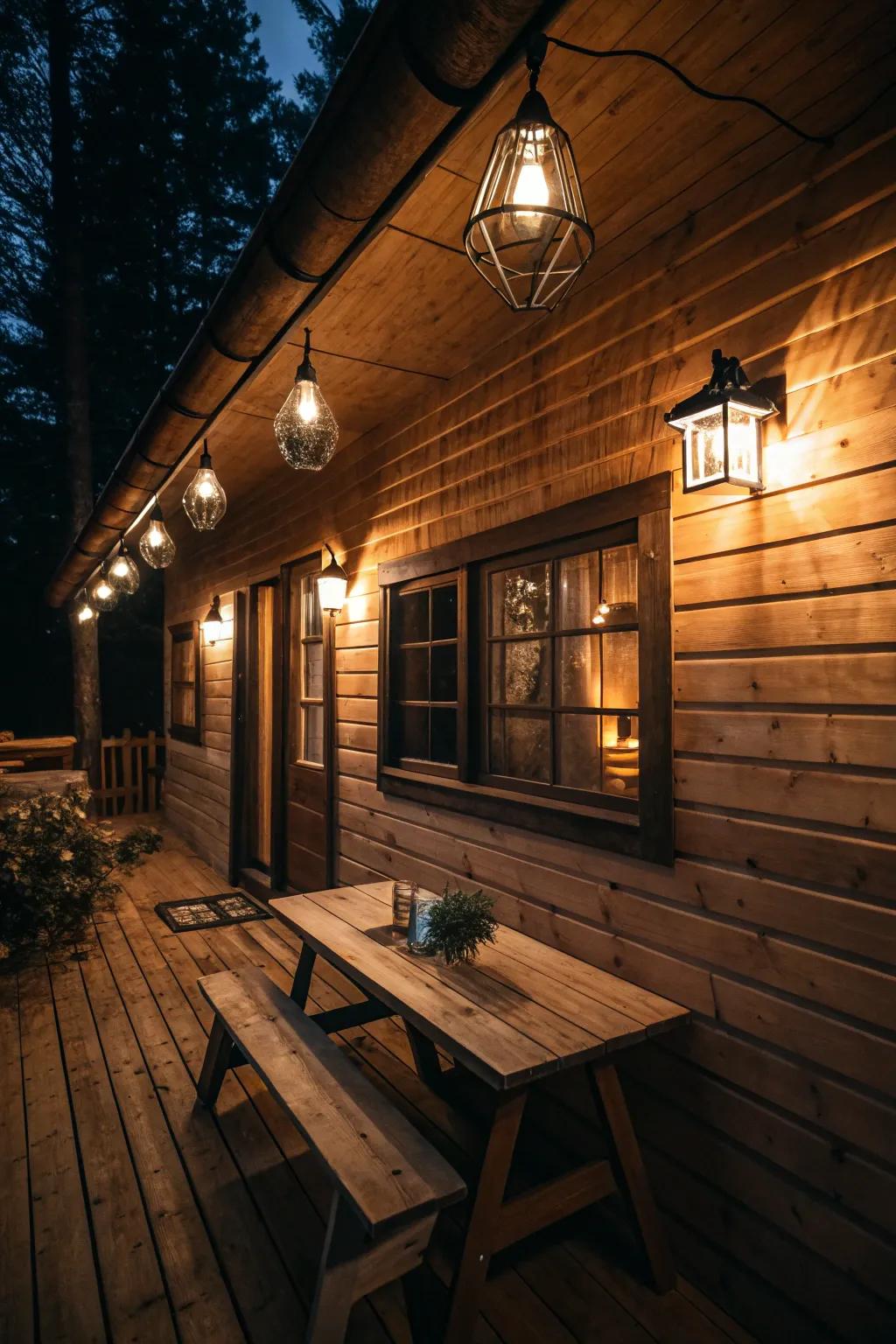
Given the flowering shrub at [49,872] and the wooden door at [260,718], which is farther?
the wooden door at [260,718]

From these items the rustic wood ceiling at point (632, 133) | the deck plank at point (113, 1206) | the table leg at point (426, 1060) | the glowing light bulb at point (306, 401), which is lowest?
the deck plank at point (113, 1206)

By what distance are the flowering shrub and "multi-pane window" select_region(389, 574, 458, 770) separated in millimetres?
2291

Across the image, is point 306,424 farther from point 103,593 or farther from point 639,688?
point 103,593

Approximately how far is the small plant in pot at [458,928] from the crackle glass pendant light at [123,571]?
4278 millimetres

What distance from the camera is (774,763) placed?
1885 mm

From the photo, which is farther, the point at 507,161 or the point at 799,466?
the point at 799,466

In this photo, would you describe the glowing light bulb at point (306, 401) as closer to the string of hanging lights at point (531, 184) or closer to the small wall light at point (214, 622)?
the string of hanging lights at point (531, 184)

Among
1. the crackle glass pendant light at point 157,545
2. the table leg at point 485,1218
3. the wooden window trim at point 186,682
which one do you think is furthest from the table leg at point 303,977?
the wooden window trim at point 186,682

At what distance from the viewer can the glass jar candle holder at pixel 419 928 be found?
237 centimetres

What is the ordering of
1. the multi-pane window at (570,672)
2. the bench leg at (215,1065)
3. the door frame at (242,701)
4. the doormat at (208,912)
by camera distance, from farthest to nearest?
the door frame at (242,701) → the doormat at (208,912) → the bench leg at (215,1065) → the multi-pane window at (570,672)

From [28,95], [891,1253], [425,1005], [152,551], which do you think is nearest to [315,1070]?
[425,1005]

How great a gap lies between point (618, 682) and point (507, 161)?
1.65 meters

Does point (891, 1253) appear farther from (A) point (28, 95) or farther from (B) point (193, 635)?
(A) point (28, 95)

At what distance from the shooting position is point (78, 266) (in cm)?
894
